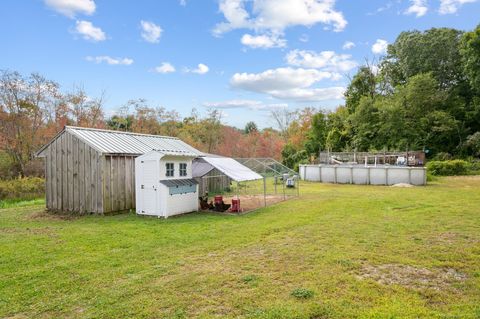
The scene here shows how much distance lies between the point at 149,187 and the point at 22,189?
13.6 m

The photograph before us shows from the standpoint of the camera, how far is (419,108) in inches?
1282

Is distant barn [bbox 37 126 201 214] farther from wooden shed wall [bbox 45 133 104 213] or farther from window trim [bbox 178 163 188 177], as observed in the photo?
window trim [bbox 178 163 188 177]

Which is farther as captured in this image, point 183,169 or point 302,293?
point 183,169

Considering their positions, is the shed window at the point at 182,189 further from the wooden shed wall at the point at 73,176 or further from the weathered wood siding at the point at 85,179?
the wooden shed wall at the point at 73,176

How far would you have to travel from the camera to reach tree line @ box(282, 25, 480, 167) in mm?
30797

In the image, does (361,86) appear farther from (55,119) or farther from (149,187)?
(149,187)

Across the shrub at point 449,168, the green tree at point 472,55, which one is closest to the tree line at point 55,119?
the shrub at point 449,168

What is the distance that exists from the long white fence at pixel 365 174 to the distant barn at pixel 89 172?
15.2 meters

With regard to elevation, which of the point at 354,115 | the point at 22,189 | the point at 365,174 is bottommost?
the point at 22,189

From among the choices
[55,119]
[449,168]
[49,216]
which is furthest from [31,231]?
[449,168]

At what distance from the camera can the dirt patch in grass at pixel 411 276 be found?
4710mm

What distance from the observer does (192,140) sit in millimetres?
35906

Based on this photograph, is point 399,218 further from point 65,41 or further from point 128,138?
point 65,41

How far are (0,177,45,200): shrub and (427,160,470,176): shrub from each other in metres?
28.2
